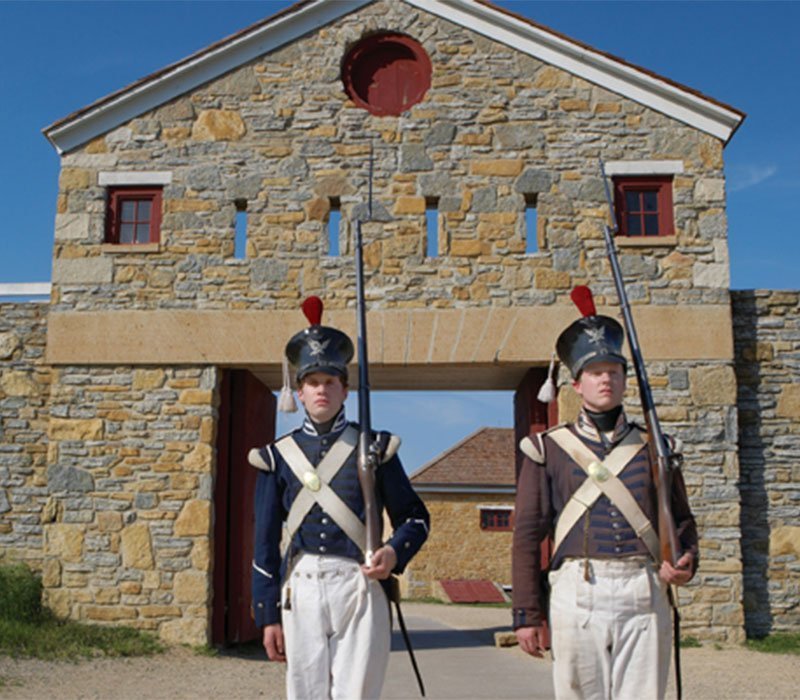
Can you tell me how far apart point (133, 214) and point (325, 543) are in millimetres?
6403

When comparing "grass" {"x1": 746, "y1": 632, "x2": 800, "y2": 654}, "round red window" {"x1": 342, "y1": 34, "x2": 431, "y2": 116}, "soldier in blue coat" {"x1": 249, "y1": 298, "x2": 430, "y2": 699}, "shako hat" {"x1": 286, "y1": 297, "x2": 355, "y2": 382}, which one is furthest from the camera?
"round red window" {"x1": 342, "y1": 34, "x2": 431, "y2": 116}

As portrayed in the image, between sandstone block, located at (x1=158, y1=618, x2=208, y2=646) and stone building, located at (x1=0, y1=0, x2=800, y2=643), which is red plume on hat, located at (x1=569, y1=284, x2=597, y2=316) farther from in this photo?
sandstone block, located at (x1=158, y1=618, x2=208, y2=646)

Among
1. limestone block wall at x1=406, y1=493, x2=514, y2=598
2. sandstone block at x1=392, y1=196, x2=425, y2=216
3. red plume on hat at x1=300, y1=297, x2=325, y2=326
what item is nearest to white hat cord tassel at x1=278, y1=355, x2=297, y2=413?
red plume on hat at x1=300, y1=297, x2=325, y2=326

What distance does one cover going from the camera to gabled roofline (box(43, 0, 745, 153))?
364 inches

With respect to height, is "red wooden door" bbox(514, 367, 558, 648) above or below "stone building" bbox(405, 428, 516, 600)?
above

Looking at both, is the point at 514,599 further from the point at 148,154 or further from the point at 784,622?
the point at 148,154

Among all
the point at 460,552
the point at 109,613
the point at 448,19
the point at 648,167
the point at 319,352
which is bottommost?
the point at 460,552

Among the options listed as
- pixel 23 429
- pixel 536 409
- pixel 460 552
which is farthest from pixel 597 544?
pixel 460 552

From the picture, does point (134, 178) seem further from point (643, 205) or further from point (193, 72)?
point (643, 205)

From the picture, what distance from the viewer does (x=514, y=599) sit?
3.65m

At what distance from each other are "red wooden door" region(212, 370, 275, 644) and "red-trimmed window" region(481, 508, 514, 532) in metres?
12.9

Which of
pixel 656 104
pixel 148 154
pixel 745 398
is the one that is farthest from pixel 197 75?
pixel 745 398

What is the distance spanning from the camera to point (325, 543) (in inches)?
148

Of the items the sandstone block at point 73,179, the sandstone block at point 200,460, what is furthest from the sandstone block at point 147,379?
the sandstone block at point 73,179
